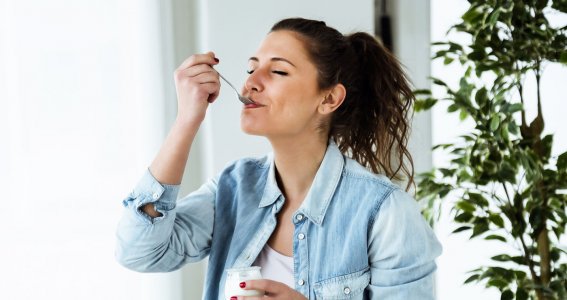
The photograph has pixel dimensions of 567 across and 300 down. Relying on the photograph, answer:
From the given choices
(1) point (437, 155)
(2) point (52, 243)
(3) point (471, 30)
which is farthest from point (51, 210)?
(1) point (437, 155)

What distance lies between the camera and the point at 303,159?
1798 mm

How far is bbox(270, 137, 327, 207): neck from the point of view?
179cm

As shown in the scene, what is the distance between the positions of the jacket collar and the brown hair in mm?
119

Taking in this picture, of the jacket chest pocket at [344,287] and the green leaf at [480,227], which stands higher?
the green leaf at [480,227]

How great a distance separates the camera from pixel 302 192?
1.81 m

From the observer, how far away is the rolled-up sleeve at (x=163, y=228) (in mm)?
1640

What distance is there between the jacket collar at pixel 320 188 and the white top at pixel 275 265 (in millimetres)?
111

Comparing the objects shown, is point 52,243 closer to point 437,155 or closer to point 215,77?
point 215,77

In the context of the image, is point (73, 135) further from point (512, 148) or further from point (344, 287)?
point (512, 148)

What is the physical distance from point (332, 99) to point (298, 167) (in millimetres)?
190

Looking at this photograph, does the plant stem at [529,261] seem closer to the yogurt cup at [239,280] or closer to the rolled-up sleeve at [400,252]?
the rolled-up sleeve at [400,252]

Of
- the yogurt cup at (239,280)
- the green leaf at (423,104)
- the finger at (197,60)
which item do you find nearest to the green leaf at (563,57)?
the green leaf at (423,104)

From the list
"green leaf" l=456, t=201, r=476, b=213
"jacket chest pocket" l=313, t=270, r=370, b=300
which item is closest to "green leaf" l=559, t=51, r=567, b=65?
"green leaf" l=456, t=201, r=476, b=213

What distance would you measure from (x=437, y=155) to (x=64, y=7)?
1.62m
